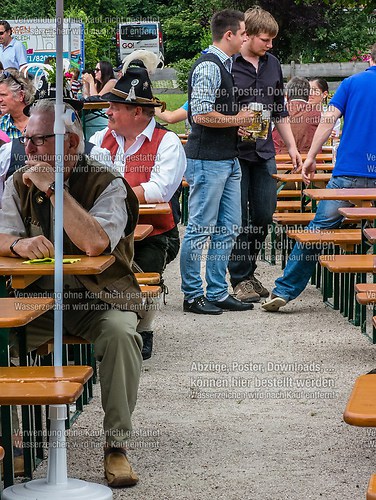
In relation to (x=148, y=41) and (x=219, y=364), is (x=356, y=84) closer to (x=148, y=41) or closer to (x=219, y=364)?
(x=219, y=364)

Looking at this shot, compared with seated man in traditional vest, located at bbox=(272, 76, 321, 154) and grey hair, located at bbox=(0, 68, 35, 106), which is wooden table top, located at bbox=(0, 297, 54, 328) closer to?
grey hair, located at bbox=(0, 68, 35, 106)

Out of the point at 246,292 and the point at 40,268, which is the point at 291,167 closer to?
the point at 246,292

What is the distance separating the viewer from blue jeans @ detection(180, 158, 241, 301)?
8.49 meters

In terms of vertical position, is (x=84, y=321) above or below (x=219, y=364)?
above

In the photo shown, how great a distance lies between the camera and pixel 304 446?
17.7 feet

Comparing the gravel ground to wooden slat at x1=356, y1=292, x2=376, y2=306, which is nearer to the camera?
the gravel ground

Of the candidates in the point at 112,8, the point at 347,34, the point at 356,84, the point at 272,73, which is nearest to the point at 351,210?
the point at 356,84

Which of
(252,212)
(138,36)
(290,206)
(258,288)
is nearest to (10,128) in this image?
(252,212)

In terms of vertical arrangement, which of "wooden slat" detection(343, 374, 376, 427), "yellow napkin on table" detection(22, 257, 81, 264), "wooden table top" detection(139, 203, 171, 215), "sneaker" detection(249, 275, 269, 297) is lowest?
"sneaker" detection(249, 275, 269, 297)

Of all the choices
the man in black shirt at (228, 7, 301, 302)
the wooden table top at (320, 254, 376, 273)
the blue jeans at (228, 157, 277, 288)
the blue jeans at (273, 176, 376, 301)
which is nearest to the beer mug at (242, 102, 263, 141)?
the man in black shirt at (228, 7, 301, 302)

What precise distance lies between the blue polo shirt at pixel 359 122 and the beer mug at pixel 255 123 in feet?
1.84

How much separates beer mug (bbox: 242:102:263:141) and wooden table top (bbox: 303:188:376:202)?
2.07 ft

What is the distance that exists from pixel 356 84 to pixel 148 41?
125 ft

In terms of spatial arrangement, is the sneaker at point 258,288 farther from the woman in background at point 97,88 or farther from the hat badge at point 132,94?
the hat badge at point 132,94
